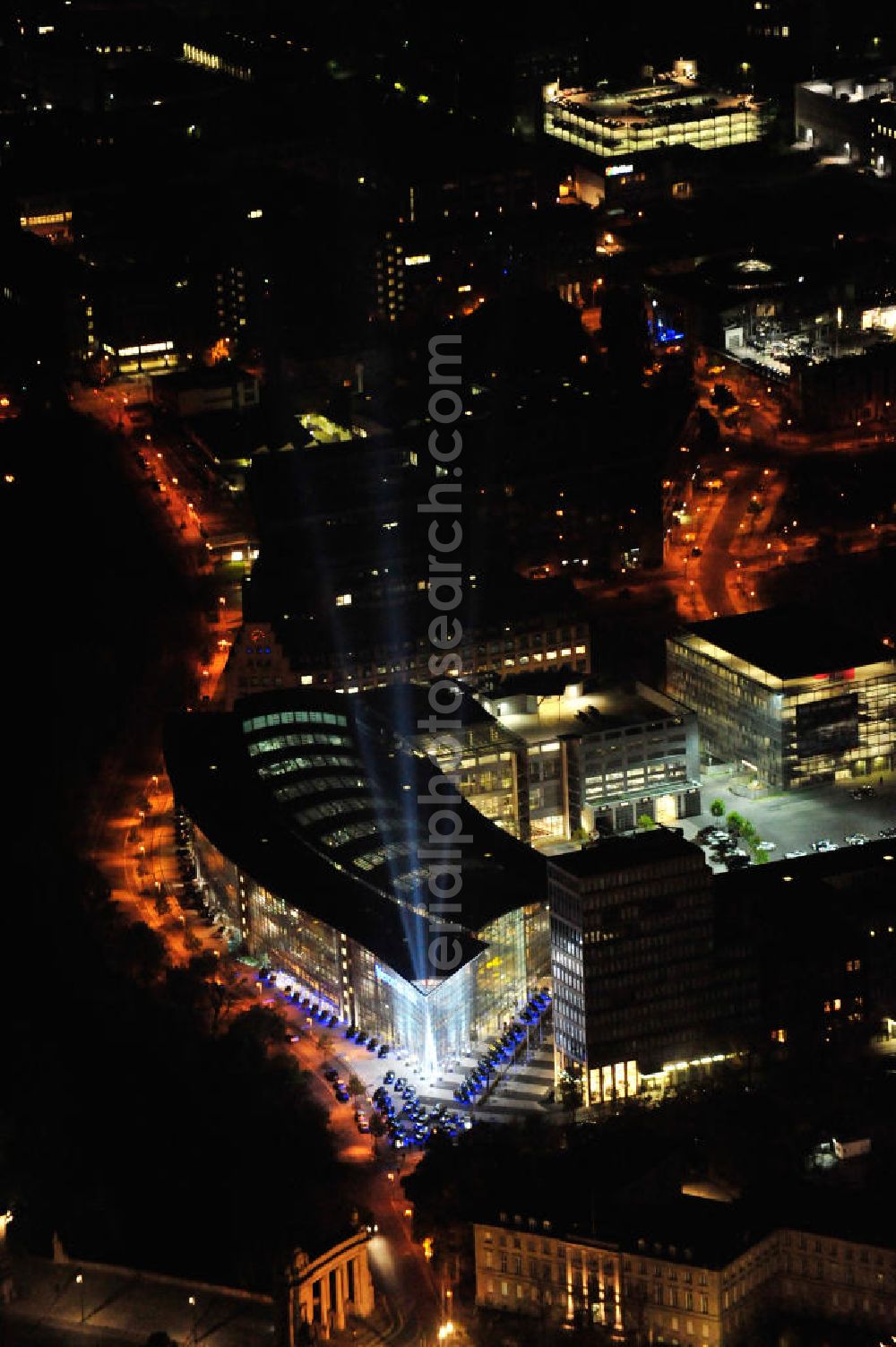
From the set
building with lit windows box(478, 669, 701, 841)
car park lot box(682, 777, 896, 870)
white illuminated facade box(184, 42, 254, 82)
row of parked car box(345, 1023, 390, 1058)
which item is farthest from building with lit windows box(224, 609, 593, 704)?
white illuminated facade box(184, 42, 254, 82)

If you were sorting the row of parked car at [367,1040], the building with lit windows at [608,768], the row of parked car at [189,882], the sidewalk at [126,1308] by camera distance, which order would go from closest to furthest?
1. the sidewalk at [126,1308]
2. the row of parked car at [367,1040]
3. the row of parked car at [189,882]
4. the building with lit windows at [608,768]

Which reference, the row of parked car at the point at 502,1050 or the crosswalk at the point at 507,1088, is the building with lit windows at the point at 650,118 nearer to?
the row of parked car at the point at 502,1050

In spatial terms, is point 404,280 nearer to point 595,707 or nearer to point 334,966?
point 595,707

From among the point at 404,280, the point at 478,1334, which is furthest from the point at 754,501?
the point at 478,1334

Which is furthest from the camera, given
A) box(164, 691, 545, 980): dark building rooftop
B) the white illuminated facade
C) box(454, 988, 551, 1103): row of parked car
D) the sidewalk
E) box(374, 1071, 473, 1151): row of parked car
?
the white illuminated facade

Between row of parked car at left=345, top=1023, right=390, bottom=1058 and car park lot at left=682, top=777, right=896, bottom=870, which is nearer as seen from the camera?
row of parked car at left=345, top=1023, right=390, bottom=1058

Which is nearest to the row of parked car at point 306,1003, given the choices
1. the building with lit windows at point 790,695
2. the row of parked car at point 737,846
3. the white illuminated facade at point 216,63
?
the row of parked car at point 737,846

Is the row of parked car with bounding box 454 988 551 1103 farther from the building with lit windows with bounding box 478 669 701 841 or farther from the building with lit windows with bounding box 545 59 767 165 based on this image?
the building with lit windows with bounding box 545 59 767 165
